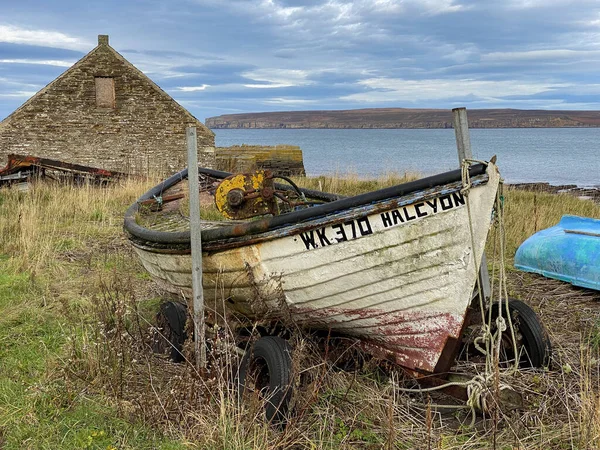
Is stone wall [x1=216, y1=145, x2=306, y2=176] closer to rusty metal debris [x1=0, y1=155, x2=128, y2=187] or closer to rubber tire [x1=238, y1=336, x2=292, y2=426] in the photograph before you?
rusty metal debris [x1=0, y1=155, x2=128, y2=187]

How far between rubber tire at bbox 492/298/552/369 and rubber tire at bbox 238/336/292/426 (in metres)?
1.88

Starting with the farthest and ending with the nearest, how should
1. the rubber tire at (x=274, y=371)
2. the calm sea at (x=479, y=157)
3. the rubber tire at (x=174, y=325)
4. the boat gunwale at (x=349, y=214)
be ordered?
the calm sea at (x=479, y=157), the rubber tire at (x=174, y=325), the boat gunwale at (x=349, y=214), the rubber tire at (x=274, y=371)

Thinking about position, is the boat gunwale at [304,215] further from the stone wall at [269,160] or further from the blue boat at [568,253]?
the stone wall at [269,160]

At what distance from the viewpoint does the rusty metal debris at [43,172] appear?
14.2 metres

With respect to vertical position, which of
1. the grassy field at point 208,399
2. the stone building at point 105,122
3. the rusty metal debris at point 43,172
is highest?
the stone building at point 105,122

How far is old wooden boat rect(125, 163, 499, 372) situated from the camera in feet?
12.7

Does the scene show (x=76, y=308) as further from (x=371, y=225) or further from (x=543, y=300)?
(x=543, y=300)

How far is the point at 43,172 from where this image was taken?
588 inches

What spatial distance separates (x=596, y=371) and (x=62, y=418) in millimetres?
3988

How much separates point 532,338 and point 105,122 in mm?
19722

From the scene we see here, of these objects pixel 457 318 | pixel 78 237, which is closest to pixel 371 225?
pixel 457 318

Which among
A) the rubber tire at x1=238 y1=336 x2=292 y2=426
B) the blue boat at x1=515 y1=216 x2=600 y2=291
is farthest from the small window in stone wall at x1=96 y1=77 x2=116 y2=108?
the rubber tire at x1=238 y1=336 x2=292 y2=426

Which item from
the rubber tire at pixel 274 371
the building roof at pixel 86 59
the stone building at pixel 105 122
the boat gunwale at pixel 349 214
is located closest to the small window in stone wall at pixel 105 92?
the stone building at pixel 105 122

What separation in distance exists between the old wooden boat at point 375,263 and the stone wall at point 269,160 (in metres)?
15.2
